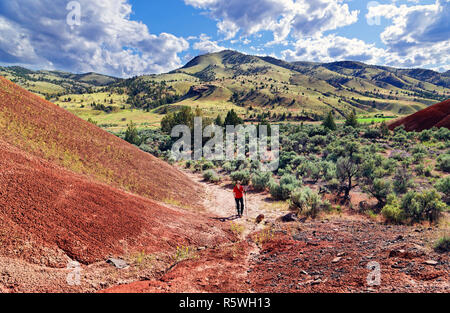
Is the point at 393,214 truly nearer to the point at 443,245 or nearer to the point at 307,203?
the point at 307,203

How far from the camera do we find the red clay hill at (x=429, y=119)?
42.8 metres

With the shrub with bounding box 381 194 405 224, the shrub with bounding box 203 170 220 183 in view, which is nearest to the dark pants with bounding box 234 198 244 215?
the shrub with bounding box 381 194 405 224

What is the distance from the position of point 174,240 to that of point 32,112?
11272 mm

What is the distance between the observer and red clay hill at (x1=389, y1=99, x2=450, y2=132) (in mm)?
42812

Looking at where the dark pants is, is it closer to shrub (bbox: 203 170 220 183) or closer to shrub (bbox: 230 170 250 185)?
shrub (bbox: 230 170 250 185)

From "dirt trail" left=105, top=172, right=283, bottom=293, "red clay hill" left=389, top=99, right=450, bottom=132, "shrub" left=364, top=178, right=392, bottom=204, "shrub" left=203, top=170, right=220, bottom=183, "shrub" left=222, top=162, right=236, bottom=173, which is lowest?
"dirt trail" left=105, top=172, right=283, bottom=293

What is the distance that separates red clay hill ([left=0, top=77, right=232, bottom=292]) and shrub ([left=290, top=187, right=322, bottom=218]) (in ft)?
15.2

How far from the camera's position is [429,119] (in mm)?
44688

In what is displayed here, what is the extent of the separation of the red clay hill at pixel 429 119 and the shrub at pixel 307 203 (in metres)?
45.8

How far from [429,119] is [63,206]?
6110 cm

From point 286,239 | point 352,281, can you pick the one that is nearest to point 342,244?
point 286,239

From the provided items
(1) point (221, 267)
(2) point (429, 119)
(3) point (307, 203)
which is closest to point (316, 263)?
(1) point (221, 267)

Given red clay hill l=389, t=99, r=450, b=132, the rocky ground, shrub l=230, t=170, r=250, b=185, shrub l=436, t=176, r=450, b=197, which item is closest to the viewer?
the rocky ground
